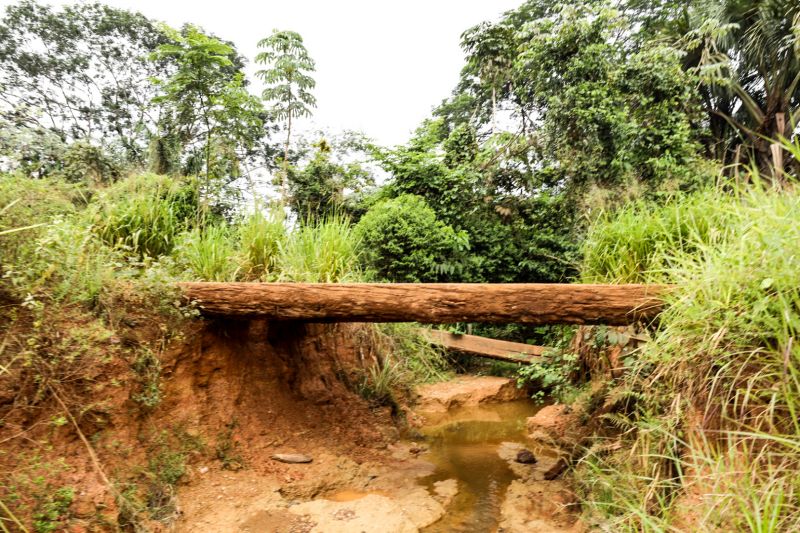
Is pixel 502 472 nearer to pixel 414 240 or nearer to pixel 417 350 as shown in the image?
pixel 417 350

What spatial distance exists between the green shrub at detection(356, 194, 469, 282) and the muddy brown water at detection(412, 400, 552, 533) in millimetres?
2121

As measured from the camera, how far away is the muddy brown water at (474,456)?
3.05m

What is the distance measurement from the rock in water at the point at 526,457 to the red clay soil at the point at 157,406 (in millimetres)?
1263

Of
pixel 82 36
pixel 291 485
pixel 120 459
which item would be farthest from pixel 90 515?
pixel 82 36

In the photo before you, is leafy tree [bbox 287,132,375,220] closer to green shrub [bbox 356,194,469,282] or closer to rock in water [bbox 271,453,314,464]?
green shrub [bbox 356,194,469,282]

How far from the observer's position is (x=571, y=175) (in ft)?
23.8

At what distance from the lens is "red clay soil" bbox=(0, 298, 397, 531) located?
224 centimetres

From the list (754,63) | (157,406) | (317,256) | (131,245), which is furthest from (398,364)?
(754,63)

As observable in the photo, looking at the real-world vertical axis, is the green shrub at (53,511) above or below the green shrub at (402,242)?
below

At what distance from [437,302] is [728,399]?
1.50 m

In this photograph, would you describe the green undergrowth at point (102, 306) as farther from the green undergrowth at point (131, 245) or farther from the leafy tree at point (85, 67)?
the leafy tree at point (85, 67)

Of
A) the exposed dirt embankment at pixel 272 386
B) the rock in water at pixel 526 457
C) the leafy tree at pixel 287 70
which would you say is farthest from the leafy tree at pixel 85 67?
the rock in water at pixel 526 457

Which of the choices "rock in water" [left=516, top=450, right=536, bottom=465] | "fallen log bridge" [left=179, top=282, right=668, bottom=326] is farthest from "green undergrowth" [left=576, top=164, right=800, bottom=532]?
"rock in water" [left=516, top=450, right=536, bottom=465]

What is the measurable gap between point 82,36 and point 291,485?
1802 cm
